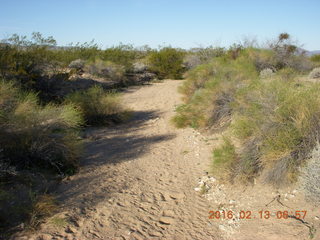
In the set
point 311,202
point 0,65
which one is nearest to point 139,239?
Answer: point 311,202

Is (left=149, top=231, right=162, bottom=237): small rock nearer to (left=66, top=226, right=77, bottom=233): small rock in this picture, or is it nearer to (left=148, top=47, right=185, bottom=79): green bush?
(left=66, top=226, right=77, bottom=233): small rock

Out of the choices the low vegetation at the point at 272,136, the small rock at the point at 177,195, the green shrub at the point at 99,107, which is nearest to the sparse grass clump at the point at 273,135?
the low vegetation at the point at 272,136

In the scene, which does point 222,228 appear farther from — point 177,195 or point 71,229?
point 71,229

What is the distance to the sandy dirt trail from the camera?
3.72 metres

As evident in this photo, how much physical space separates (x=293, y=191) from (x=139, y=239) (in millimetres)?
2225

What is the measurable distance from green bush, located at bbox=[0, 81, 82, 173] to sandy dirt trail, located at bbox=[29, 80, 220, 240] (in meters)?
0.52

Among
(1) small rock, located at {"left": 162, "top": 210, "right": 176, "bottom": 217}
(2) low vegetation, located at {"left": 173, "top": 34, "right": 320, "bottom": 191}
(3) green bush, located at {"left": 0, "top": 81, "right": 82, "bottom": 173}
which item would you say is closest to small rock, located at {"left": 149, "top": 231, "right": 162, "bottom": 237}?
(1) small rock, located at {"left": 162, "top": 210, "right": 176, "bottom": 217}

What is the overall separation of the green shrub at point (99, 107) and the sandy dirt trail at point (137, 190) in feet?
2.66

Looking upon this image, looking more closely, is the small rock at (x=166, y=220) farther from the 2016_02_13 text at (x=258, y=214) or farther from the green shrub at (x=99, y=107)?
the green shrub at (x=99, y=107)

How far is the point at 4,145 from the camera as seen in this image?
4.87m

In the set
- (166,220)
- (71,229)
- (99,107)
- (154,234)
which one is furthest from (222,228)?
(99,107)

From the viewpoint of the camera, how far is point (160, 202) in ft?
15.1

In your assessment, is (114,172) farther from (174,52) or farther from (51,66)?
(174,52)

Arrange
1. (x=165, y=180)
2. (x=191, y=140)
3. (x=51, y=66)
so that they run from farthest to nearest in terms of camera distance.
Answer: (x=51, y=66)
(x=191, y=140)
(x=165, y=180)
